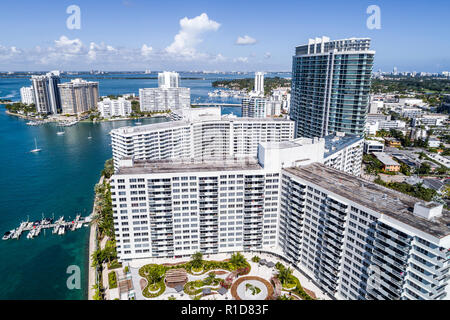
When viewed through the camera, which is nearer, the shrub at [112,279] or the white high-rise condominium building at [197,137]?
the shrub at [112,279]

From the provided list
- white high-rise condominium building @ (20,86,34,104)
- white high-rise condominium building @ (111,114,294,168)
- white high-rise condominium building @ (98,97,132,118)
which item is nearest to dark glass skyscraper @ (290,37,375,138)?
white high-rise condominium building @ (111,114,294,168)

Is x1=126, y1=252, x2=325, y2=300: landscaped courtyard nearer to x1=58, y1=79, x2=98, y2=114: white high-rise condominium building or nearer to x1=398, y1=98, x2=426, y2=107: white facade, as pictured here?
x1=58, y1=79, x2=98, y2=114: white high-rise condominium building

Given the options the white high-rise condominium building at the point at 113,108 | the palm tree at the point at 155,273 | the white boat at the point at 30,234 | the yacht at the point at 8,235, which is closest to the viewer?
the palm tree at the point at 155,273

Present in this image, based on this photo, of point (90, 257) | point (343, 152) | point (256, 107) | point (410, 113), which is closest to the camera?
point (90, 257)

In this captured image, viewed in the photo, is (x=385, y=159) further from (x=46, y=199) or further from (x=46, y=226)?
(x=46, y=199)

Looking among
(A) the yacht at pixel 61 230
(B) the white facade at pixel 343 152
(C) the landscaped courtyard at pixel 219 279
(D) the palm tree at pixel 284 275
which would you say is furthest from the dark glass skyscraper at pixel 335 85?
(A) the yacht at pixel 61 230

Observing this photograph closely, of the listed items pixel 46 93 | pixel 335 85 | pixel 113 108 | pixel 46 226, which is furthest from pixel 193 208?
pixel 46 93

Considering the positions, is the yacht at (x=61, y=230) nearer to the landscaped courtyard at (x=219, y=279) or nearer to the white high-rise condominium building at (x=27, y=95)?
the landscaped courtyard at (x=219, y=279)
